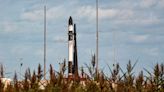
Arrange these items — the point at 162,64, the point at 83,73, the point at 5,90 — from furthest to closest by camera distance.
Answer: the point at 83,73 → the point at 162,64 → the point at 5,90

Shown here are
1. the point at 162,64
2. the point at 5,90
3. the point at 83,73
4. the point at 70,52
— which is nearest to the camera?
the point at 5,90

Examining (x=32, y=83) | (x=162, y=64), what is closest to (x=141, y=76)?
(x=162, y=64)

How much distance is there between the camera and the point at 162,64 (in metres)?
8.70

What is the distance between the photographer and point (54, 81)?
Answer: 829cm

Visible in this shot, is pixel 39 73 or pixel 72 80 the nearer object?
pixel 39 73

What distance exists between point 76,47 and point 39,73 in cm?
5659

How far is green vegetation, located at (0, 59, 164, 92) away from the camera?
8281mm

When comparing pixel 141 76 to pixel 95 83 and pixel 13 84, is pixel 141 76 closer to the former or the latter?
pixel 95 83

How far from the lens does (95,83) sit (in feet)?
28.3

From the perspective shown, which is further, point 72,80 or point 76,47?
point 76,47

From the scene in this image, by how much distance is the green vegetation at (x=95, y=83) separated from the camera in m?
8.28

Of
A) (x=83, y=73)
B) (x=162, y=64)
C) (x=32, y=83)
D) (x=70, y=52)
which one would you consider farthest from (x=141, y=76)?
(x=70, y=52)

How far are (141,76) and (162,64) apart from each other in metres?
0.55

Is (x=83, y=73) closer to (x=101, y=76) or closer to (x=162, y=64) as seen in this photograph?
(x=101, y=76)
